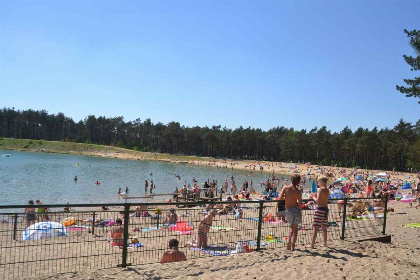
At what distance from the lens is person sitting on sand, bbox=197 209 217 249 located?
823cm

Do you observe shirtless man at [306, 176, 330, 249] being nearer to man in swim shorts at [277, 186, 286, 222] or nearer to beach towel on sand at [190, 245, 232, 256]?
man in swim shorts at [277, 186, 286, 222]

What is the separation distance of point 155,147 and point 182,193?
117m

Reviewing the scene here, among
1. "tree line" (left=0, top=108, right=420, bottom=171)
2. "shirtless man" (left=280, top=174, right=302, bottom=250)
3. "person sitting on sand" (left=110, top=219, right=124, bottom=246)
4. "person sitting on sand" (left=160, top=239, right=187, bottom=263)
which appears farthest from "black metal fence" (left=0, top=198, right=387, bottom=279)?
"tree line" (left=0, top=108, right=420, bottom=171)

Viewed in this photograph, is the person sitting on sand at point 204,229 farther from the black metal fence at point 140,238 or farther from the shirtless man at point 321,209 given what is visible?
the shirtless man at point 321,209

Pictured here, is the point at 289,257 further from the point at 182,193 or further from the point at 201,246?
the point at 182,193

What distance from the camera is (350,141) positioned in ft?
288

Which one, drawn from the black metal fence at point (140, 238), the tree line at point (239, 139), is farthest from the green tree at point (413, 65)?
the tree line at point (239, 139)

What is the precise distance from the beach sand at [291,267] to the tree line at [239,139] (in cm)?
4923

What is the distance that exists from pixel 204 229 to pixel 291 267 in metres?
2.98

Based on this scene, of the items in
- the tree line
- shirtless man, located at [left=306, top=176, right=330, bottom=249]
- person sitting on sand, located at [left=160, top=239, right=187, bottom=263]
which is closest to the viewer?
person sitting on sand, located at [left=160, top=239, right=187, bottom=263]

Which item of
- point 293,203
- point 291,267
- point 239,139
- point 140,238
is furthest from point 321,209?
point 239,139

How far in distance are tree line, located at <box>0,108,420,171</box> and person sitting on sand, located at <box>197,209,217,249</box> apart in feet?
165

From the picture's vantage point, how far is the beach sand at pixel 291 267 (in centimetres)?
567

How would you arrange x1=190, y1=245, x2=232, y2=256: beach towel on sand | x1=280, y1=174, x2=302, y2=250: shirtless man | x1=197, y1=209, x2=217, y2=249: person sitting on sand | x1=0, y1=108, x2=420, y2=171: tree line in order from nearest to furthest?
1. x1=280, y1=174, x2=302, y2=250: shirtless man
2. x1=190, y1=245, x2=232, y2=256: beach towel on sand
3. x1=197, y1=209, x2=217, y2=249: person sitting on sand
4. x1=0, y1=108, x2=420, y2=171: tree line
